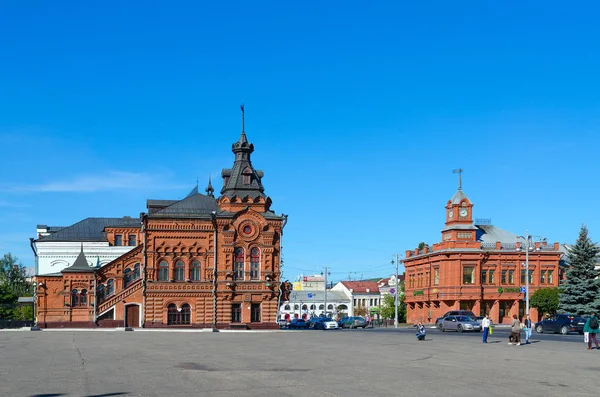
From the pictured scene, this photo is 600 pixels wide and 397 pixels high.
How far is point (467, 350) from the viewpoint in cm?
3350

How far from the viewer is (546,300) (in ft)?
276

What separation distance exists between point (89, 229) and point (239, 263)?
19510 millimetres

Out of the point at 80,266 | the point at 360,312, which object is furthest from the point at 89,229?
the point at 360,312

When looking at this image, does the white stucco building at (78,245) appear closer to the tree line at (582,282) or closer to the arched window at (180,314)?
the arched window at (180,314)

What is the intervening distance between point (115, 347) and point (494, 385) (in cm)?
2109

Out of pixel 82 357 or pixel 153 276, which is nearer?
pixel 82 357

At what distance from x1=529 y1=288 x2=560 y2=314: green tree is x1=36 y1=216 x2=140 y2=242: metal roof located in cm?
4541

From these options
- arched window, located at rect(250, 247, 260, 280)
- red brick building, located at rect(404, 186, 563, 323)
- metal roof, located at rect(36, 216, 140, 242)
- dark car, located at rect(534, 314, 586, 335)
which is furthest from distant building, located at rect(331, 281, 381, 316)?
dark car, located at rect(534, 314, 586, 335)

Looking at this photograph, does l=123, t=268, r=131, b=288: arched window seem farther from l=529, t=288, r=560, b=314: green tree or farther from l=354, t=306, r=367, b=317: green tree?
l=354, t=306, r=367, b=317: green tree

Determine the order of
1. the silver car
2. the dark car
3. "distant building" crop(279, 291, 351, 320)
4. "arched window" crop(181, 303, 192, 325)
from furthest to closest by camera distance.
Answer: "distant building" crop(279, 291, 351, 320)
"arched window" crop(181, 303, 192, 325)
the silver car
the dark car

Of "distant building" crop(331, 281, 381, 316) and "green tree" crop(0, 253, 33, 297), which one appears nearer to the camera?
"green tree" crop(0, 253, 33, 297)

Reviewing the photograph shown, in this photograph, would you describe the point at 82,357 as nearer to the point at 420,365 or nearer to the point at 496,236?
the point at 420,365

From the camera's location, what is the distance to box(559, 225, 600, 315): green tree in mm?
72875

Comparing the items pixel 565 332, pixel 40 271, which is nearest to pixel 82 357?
pixel 565 332
